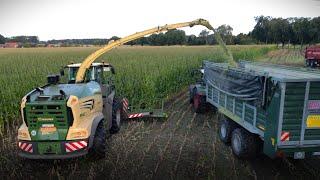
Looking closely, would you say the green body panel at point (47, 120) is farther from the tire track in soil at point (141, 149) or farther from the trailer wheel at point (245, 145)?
the trailer wheel at point (245, 145)

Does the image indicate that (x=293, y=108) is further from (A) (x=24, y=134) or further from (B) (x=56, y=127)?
(A) (x=24, y=134)

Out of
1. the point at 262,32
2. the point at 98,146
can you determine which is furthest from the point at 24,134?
the point at 262,32

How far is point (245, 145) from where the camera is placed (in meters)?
6.68

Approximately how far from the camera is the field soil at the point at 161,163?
6234 mm

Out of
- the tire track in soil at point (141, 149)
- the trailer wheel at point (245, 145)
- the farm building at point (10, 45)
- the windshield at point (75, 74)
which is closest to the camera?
the tire track in soil at point (141, 149)

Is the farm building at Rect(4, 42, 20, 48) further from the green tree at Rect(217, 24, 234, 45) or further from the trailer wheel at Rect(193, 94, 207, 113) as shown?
the trailer wheel at Rect(193, 94, 207, 113)

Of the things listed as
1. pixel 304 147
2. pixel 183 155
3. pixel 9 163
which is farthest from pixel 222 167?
pixel 9 163

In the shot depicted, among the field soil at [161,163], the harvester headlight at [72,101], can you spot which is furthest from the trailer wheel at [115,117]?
the harvester headlight at [72,101]

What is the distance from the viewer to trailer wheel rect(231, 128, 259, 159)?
264 inches

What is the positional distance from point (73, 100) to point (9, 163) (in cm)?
212

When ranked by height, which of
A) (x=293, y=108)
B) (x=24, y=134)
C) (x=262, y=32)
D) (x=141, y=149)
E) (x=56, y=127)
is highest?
(x=262, y=32)

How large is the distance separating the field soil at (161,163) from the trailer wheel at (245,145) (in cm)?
18

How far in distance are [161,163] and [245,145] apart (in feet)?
5.98

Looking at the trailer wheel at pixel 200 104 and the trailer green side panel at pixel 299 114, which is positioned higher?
the trailer green side panel at pixel 299 114
